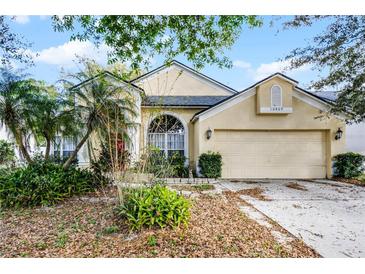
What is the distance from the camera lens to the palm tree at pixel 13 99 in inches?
224

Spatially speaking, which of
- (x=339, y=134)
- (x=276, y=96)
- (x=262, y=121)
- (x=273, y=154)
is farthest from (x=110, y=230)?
(x=339, y=134)

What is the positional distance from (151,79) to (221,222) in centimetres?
927

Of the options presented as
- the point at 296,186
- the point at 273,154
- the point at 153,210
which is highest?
the point at 273,154

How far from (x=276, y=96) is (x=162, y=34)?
17.6ft

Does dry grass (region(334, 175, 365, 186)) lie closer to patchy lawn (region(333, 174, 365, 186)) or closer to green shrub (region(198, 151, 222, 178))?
patchy lawn (region(333, 174, 365, 186))

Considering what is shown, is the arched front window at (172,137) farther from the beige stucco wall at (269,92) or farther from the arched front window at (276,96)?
the arched front window at (276,96)

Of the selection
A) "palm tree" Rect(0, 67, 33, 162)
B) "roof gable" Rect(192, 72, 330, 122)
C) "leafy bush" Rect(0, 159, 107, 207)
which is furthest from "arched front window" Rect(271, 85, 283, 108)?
"palm tree" Rect(0, 67, 33, 162)

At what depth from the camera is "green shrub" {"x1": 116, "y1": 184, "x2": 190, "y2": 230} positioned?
3.67 meters

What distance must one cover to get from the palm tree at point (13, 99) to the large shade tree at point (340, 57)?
20.6ft

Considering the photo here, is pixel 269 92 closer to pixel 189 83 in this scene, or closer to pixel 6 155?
pixel 189 83

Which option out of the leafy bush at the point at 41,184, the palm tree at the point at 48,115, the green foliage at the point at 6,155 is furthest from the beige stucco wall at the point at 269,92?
the green foliage at the point at 6,155

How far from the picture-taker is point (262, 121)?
9.66 meters

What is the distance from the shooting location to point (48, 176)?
555cm

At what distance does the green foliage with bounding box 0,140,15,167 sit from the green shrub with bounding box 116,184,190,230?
4.26 metres
